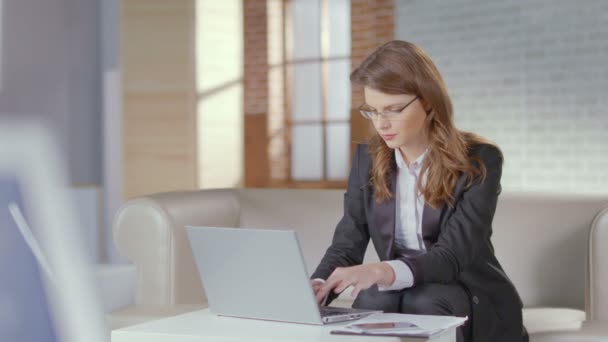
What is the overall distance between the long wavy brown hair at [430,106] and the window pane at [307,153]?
18.4ft

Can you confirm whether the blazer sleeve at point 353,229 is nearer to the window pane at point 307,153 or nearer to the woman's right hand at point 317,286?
the woman's right hand at point 317,286

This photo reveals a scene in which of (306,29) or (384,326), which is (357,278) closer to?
(384,326)

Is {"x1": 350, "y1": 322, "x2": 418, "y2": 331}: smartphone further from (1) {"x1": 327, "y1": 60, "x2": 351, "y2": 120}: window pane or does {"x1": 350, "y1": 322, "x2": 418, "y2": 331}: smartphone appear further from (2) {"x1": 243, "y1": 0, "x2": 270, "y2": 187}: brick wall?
(2) {"x1": 243, "y1": 0, "x2": 270, "y2": 187}: brick wall

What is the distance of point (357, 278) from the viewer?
2.00m

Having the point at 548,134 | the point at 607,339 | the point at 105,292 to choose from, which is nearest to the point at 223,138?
the point at 548,134

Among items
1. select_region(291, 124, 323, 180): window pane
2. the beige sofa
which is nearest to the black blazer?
the beige sofa

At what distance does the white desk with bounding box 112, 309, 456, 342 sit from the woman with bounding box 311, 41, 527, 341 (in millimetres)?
246

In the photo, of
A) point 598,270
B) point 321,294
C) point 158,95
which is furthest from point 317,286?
point 158,95

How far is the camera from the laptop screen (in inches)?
86.6

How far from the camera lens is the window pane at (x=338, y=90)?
776cm

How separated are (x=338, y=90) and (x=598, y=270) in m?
5.19

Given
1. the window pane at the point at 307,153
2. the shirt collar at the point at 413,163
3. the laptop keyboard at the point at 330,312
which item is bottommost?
the window pane at the point at 307,153

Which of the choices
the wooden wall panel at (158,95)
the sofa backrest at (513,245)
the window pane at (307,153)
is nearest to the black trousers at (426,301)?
the sofa backrest at (513,245)

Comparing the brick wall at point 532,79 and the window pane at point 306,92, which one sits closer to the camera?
the brick wall at point 532,79
